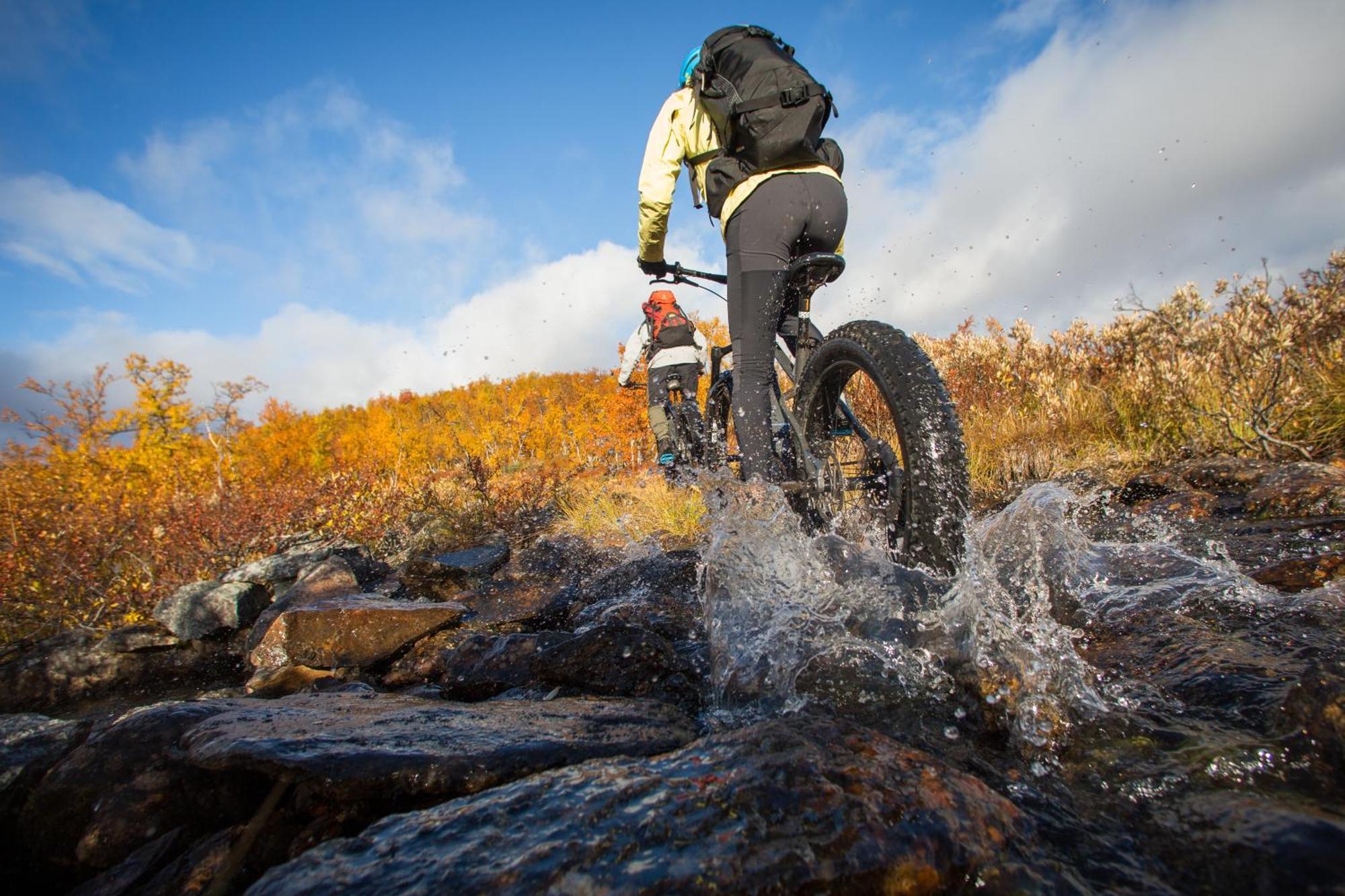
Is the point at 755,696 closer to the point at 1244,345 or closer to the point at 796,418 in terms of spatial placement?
the point at 796,418

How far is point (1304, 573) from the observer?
6.20ft

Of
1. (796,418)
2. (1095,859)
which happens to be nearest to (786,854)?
(1095,859)

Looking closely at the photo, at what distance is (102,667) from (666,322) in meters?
5.20

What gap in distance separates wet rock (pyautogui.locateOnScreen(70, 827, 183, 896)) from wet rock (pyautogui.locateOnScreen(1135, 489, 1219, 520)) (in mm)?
4234

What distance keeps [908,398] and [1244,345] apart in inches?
174

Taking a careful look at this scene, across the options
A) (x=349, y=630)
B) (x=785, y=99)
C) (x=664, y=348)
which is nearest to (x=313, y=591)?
(x=349, y=630)

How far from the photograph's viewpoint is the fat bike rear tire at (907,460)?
181cm

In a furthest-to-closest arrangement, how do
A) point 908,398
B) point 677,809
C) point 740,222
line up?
point 740,222 → point 908,398 → point 677,809

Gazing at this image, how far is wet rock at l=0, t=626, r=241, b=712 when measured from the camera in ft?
11.8

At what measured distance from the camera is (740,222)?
8.34ft

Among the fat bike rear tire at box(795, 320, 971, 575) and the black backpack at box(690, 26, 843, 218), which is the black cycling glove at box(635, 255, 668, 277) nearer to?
the black backpack at box(690, 26, 843, 218)

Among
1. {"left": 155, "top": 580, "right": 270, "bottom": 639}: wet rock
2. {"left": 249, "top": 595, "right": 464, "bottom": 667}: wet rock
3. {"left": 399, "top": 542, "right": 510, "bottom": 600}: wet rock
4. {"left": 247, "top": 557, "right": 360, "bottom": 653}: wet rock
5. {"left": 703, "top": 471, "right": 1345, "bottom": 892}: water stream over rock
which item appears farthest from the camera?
{"left": 399, "top": 542, "right": 510, "bottom": 600}: wet rock

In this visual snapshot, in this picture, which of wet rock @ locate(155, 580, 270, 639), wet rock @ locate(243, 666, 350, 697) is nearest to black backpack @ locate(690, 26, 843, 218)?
wet rock @ locate(243, 666, 350, 697)

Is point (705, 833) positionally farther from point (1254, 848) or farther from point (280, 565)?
point (280, 565)
